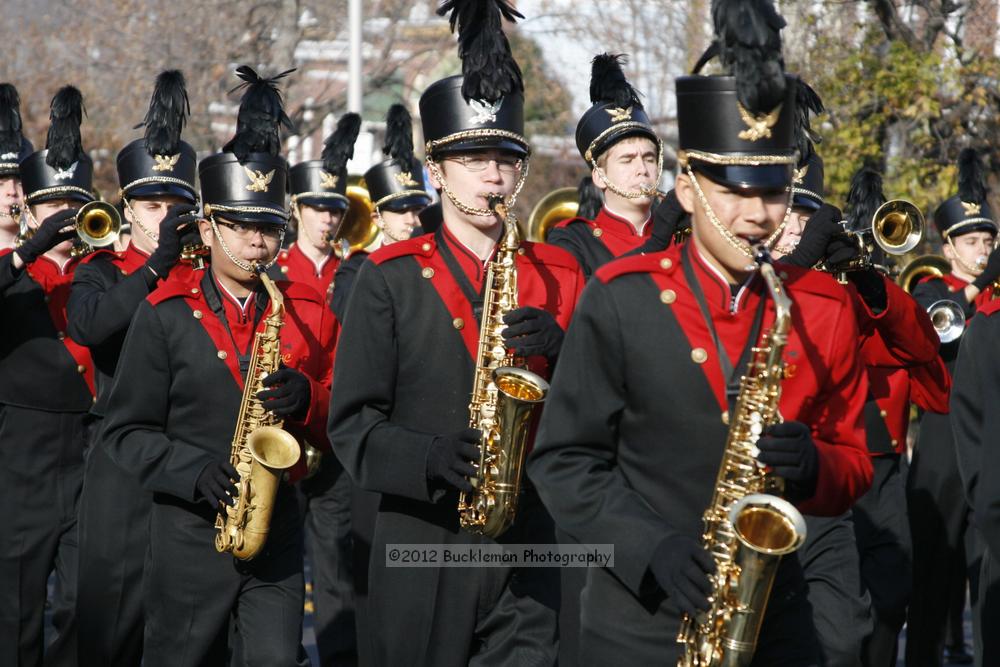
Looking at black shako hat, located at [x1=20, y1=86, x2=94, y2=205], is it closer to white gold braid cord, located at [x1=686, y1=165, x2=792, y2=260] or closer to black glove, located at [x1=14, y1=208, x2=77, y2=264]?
black glove, located at [x1=14, y1=208, x2=77, y2=264]

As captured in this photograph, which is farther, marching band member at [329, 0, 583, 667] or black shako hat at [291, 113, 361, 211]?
black shako hat at [291, 113, 361, 211]

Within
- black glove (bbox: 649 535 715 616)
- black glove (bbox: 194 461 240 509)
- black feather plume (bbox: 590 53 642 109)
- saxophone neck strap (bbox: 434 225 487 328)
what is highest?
black feather plume (bbox: 590 53 642 109)

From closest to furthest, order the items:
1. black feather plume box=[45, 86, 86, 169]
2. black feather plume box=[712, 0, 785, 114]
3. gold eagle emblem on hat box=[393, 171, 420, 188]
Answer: black feather plume box=[712, 0, 785, 114]
black feather plume box=[45, 86, 86, 169]
gold eagle emblem on hat box=[393, 171, 420, 188]

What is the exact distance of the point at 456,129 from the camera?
611 cm

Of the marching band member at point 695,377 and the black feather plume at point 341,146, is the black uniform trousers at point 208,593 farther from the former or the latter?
the black feather plume at point 341,146

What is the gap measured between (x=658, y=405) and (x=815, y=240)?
2107mm

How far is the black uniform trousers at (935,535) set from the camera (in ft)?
30.2

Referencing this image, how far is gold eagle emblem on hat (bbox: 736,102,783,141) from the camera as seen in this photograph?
14.5ft

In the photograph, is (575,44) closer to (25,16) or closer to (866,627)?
(25,16)

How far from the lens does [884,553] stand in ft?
25.8

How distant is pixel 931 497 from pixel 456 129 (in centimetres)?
473

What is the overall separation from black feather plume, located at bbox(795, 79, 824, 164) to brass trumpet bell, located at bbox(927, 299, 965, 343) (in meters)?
2.77

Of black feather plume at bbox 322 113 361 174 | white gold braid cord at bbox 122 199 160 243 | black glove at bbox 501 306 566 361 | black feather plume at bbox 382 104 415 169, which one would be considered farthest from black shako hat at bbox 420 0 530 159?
black feather plume at bbox 382 104 415 169

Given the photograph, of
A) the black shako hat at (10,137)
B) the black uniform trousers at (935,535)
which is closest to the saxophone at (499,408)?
the black uniform trousers at (935,535)
